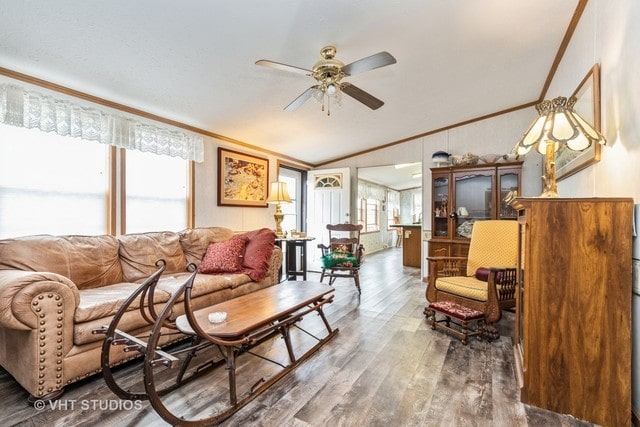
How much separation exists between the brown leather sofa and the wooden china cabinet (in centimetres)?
297

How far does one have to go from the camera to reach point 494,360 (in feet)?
7.27

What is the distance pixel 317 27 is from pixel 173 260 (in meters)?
2.58

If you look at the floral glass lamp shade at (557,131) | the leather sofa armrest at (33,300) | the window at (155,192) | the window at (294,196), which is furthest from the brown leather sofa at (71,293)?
the floral glass lamp shade at (557,131)

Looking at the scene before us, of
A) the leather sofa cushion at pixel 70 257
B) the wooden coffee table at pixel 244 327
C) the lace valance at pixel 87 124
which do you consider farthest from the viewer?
the lace valance at pixel 87 124

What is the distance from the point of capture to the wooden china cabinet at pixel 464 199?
432cm

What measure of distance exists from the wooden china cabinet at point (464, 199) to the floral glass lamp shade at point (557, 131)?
8.21ft

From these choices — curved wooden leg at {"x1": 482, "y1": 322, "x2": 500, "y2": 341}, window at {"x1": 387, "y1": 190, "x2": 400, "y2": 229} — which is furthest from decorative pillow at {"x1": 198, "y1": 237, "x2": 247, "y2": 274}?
window at {"x1": 387, "y1": 190, "x2": 400, "y2": 229}

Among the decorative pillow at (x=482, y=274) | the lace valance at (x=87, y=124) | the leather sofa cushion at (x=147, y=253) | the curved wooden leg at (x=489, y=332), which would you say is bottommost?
the curved wooden leg at (x=489, y=332)

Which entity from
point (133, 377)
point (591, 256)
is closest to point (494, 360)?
point (591, 256)

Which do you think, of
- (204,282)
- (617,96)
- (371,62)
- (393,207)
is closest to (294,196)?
(204,282)

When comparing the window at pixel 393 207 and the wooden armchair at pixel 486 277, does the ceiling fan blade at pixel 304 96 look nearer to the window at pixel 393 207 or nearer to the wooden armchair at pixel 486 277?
the wooden armchair at pixel 486 277

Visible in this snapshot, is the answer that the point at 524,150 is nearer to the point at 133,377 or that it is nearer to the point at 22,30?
the point at 133,377

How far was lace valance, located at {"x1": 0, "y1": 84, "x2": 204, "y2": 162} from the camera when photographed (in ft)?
7.65

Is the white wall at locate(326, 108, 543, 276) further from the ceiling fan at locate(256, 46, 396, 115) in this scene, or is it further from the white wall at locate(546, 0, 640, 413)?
the ceiling fan at locate(256, 46, 396, 115)
